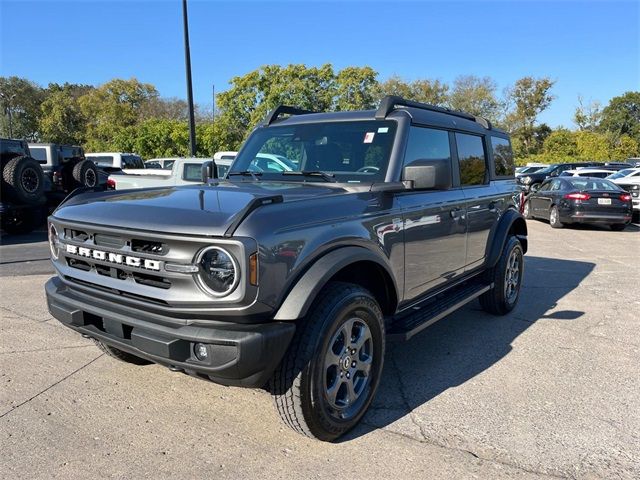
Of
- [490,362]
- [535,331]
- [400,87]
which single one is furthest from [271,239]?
[400,87]

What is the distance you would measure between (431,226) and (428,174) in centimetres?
71

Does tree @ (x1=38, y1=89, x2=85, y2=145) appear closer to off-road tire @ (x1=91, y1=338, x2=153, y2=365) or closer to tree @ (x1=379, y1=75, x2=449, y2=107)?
tree @ (x1=379, y1=75, x2=449, y2=107)

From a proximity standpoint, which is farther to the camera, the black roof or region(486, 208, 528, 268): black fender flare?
region(486, 208, 528, 268): black fender flare

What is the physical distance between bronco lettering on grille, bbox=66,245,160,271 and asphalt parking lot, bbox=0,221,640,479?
108 cm

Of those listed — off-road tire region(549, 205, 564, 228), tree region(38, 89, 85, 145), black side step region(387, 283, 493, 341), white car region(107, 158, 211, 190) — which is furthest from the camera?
tree region(38, 89, 85, 145)

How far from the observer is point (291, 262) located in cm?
262

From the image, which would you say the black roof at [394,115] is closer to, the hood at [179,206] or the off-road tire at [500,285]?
the hood at [179,206]

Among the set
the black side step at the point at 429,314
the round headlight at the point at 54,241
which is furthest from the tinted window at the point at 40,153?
the black side step at the point at 429,314

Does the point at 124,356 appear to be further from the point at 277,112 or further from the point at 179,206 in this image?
the point at 277,112

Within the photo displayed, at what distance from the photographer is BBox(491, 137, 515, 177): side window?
5.63m

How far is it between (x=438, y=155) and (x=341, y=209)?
63.5 inches

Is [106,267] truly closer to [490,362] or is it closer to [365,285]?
[365,285]

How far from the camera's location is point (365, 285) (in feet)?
11.3

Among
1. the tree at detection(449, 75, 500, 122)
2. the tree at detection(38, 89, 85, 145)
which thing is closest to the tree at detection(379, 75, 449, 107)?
the tree at detection(449, 75, 500, 122)
